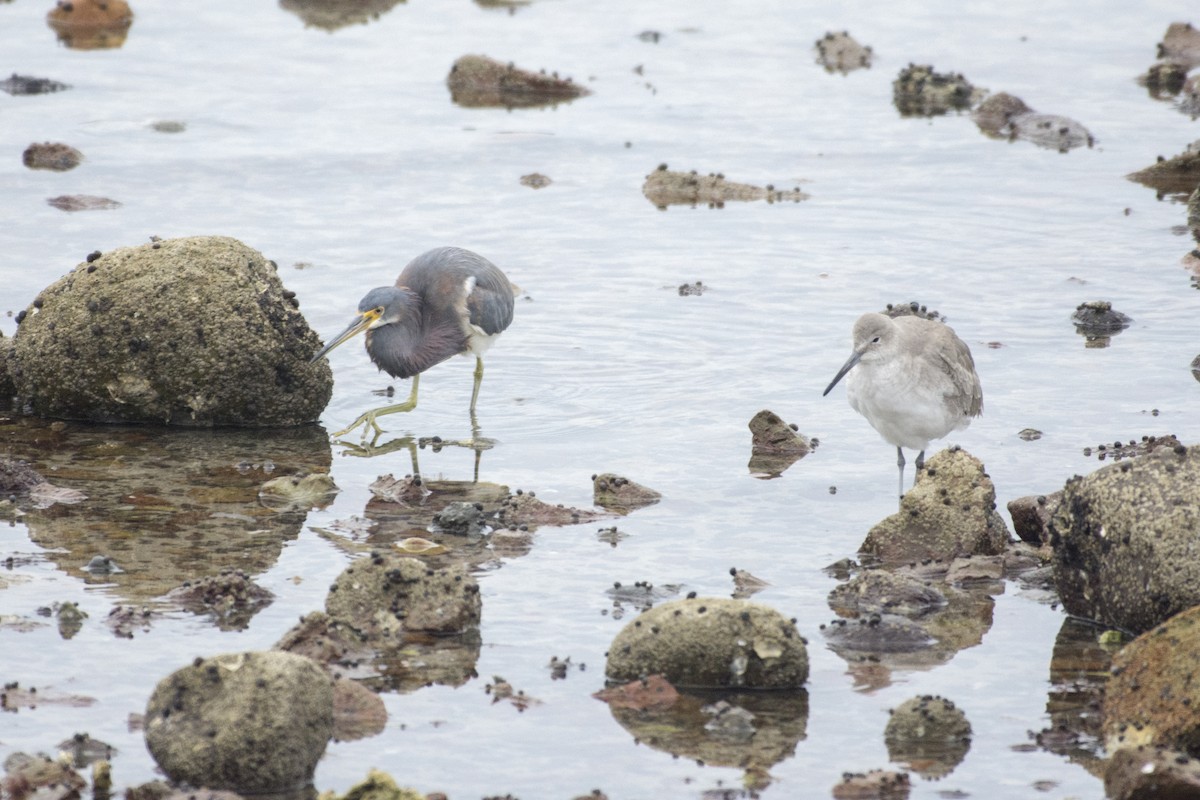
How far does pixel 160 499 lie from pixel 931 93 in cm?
1562

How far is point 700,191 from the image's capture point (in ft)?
64.1

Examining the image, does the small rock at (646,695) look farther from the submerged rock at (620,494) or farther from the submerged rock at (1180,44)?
the submerged rock at (1180,44)

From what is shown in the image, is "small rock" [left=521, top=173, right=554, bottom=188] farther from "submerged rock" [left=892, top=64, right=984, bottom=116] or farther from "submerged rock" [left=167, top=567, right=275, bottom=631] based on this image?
"submerged rock" [left=167, top=567, right=275, bottom=631]

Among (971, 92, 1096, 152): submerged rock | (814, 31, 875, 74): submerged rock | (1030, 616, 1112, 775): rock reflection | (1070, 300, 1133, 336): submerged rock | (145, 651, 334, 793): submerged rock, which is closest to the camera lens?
(145, 651, 334, 793): submerged rock

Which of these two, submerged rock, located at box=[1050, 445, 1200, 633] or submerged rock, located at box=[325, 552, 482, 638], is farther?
submerged rock, located at box=[325, 552, 482, 638]

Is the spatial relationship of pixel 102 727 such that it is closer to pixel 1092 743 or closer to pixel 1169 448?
pixel 1092 743

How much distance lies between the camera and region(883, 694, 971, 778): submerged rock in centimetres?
779

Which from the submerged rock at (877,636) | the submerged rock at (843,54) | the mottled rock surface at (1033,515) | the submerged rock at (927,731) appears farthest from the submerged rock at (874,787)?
the submerged rock at (843,54)

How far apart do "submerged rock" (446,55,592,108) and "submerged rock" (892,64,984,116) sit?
4588mm

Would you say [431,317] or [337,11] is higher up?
[337,11]

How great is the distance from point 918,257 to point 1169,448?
26.4 feet

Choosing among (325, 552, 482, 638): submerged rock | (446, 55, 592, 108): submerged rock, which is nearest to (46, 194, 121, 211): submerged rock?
(446, 55, 592, 108): submerged rock

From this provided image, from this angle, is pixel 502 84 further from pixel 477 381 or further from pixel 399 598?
pixel 399 598

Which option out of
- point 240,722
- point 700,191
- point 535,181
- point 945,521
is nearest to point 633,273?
point 700,191
